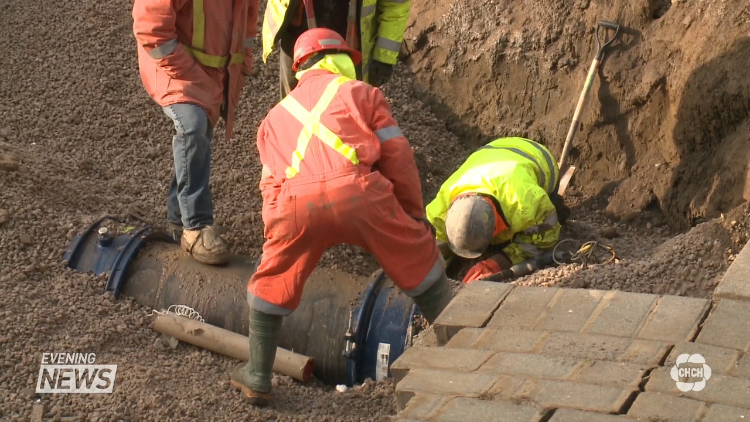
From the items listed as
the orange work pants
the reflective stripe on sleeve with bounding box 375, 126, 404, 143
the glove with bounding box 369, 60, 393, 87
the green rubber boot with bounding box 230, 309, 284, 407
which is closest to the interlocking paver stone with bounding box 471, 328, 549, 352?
the orange work pants

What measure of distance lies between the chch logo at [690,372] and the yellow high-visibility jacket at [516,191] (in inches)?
97.5

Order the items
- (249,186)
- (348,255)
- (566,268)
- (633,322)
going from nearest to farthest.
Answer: (633,322) < (566,268) < (348,255) < (249,186)

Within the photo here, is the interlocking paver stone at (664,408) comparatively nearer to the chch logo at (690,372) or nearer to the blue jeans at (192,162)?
the chch logo at (690,372)

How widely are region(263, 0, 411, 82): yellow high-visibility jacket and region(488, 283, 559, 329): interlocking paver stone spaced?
242cm

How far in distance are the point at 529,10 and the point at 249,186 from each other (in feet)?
8.38

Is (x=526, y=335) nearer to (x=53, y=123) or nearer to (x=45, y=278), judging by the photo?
(x=45, y=278)

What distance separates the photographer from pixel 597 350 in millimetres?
3225

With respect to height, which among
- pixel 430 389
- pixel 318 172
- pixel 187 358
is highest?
pixel 318 172

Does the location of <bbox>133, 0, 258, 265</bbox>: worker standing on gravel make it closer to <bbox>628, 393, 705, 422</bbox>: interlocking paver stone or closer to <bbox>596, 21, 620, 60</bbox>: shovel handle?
<bbox>596, 21, 620, 60</bbox>: shovel handle

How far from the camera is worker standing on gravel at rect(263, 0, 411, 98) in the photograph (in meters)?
5.57

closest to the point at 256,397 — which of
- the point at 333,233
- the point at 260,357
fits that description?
the point at 260,357

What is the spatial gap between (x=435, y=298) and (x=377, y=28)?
2003mm

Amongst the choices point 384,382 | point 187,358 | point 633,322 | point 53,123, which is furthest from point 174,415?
point 53,123

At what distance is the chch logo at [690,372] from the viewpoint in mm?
2941
